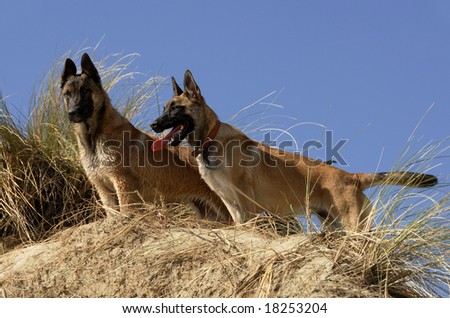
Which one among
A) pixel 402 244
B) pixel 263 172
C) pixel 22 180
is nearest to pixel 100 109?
pixel 22 180

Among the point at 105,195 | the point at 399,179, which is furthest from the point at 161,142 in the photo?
the point at 399,179

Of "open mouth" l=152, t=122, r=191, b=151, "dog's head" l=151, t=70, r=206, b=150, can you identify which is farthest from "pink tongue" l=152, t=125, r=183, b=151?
"dog's head" l=151, t=70, r=206, b=150

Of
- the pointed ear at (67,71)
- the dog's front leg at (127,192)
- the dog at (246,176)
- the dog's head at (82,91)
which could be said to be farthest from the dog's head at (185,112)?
the pointed ear at (67,71)

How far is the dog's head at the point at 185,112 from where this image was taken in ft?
32.2

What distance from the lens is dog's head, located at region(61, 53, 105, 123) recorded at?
980 centimetres

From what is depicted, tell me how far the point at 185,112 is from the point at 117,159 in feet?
3.38

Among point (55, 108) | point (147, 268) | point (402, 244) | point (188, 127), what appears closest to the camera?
point (402, 244)

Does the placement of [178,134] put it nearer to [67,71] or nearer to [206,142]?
[206,142]

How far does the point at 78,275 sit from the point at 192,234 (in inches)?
46.2

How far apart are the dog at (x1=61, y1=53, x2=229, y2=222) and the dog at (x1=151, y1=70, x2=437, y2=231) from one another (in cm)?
50

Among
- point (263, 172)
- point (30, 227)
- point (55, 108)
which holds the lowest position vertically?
point (30, 227)

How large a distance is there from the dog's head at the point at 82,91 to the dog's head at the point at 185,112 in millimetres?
882

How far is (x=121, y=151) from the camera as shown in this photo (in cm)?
1007

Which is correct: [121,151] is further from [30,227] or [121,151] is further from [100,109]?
[30,227]
